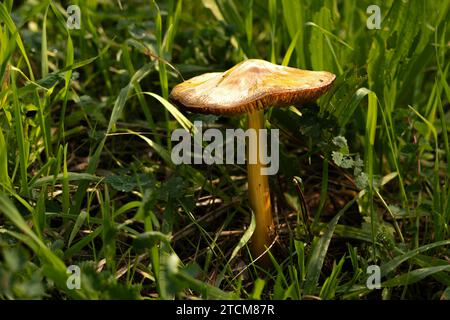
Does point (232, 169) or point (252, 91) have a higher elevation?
point (252, 91)

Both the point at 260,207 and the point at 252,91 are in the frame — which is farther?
the point at 260,207

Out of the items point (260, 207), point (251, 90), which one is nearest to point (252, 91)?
point (251, 90)

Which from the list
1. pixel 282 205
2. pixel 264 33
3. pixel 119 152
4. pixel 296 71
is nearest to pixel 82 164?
pixel 119 152

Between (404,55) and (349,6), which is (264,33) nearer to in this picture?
(349,6)

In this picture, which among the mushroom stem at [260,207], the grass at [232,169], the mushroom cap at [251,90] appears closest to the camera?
the mushroom cap at [251,90]

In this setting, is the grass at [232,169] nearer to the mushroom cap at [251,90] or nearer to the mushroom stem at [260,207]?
the mushroom stem at [260,207]

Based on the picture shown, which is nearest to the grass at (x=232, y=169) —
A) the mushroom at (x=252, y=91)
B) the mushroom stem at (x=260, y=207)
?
the mushroom stem at (x=260, y=207)

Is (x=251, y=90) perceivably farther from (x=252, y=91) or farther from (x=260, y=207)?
(x=260, y=207)

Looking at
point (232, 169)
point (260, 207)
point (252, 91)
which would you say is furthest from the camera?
point (232, 169)
